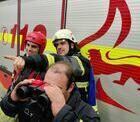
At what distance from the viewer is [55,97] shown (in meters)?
2.08

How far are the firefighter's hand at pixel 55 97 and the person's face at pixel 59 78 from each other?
A: 0.11 metres

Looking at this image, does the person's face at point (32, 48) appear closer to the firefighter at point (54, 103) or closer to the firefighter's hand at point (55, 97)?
the firefighter at point (54, 103)

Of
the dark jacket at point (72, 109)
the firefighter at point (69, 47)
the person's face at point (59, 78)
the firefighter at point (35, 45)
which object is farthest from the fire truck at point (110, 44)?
the person's face at point (59, 78)

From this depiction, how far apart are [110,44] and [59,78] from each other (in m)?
1.31

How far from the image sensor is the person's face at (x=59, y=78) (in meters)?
2.26

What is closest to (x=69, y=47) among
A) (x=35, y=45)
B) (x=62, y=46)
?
(x=62, y=46)

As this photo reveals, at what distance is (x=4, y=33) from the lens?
6.41 m

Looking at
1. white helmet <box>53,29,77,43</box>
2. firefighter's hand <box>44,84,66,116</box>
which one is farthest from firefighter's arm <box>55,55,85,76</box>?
firefighter's hand <box>44,84,66,116</box>

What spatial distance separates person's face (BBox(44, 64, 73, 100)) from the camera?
7.43 feet

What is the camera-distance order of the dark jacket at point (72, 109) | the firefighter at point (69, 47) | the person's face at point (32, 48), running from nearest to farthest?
1. the dark jacket at point (72, 109)
2. the firefighter at point (69, 47)
3. the person's face at point (32, 48)

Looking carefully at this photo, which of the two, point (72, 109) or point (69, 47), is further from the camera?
point (69, 47)

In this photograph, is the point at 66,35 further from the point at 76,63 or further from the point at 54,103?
the point at 54,103

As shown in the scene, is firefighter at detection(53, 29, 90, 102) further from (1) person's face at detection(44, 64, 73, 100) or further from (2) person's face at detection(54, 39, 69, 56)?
(1) person's face at detection(44, 64, 73, 100)

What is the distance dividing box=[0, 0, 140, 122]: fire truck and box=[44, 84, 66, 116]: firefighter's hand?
1.22m
